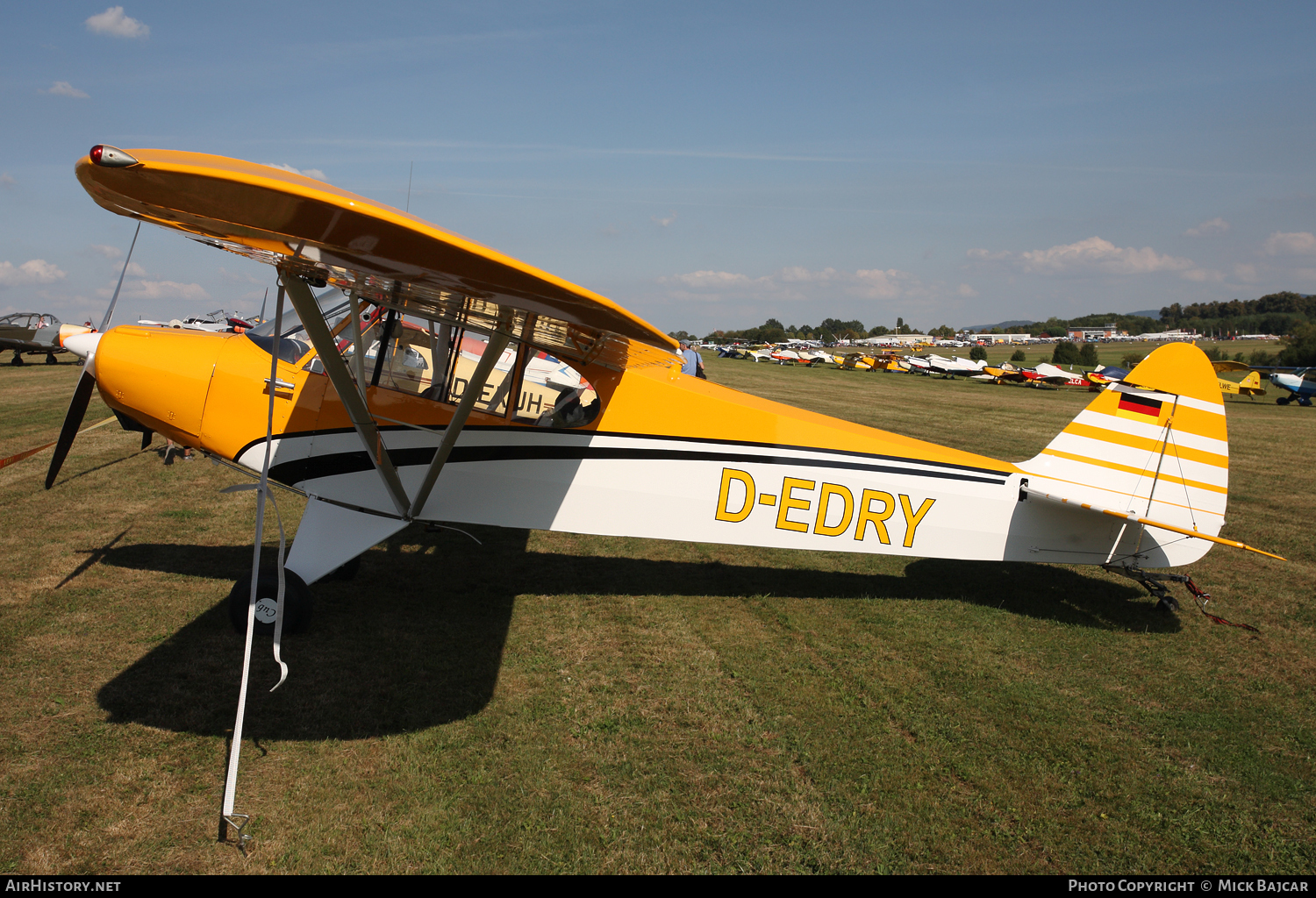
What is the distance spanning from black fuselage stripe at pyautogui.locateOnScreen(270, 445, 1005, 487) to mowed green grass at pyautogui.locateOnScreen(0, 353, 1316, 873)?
1.08 meters

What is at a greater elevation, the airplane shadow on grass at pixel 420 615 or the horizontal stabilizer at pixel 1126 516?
the horizontal stabilizer at pixel 1126 516

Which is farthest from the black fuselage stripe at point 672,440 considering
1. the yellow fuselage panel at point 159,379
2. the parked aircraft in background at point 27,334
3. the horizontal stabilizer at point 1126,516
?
the parked aircraft in background at point 27,334

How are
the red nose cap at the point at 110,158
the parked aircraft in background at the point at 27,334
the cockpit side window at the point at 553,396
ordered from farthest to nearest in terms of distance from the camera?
the parked aircraft in background at the point at 27,334
the cockpit side window at the point at 553,396
the red nose cap at the point at 110,158

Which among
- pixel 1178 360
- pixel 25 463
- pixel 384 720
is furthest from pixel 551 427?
pixel 25 463

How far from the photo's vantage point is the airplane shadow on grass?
3854mm

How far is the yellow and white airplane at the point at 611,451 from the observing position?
4.79m

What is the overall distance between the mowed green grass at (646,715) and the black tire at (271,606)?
0.12 m

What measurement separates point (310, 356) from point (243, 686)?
2.48m

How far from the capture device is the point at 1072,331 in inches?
5699

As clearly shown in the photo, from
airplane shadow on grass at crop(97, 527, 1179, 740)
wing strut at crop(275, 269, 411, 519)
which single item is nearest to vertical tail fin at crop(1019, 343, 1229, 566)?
A: airplane shadow on grass at crop(97, 527, 1179, 740)

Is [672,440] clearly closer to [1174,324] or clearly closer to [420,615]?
[420,615]

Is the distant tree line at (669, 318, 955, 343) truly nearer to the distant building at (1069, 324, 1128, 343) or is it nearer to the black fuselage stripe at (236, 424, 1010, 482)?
the distant building at (1069, 324, 1128, 343)

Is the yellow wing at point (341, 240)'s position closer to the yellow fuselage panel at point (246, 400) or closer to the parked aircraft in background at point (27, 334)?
the yellow fuselage panel at point (246, 400)

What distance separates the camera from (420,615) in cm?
515
